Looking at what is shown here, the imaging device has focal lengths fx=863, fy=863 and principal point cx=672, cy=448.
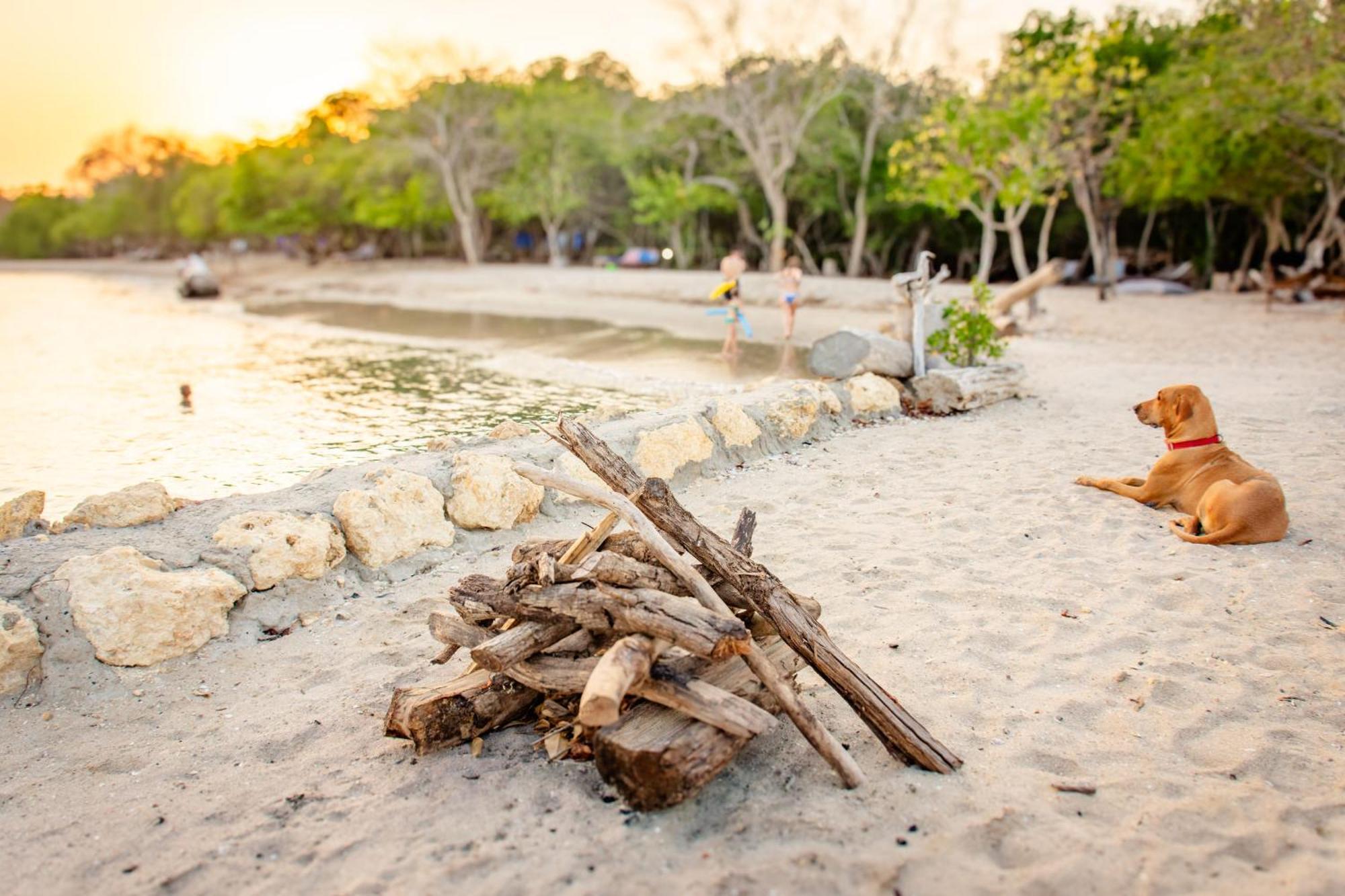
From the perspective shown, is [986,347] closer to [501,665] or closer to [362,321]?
[501,665]

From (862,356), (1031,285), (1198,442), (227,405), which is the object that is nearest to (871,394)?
(862,356)

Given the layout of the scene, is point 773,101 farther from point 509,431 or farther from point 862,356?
point 509,431

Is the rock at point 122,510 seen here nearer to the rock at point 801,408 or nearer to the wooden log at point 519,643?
the wooden log at point 519,643

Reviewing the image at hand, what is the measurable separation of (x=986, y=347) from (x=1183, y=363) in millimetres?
3927

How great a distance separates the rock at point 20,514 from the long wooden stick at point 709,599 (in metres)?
3.76

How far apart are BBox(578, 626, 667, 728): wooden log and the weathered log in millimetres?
78

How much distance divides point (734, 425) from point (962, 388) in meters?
3.14

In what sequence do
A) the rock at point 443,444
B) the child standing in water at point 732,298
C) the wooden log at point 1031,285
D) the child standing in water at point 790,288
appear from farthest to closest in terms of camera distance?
1. the child standing in water at point 790,288
2. the child standing in water at point 732,298
3. the wooden log at point 1031,285
4. the rock at point 443,444

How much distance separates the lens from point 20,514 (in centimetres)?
517

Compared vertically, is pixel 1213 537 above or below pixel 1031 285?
below

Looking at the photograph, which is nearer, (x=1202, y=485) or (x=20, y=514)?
(x=20, y=514)

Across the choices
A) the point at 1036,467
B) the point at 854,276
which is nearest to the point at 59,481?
the point at 1036,467

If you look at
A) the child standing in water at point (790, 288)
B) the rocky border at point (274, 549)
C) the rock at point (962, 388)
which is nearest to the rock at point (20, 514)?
the rocky border at point (274, 549)

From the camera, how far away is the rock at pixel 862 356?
10.0 meters
